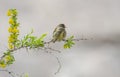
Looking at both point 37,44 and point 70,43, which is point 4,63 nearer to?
point 37,44

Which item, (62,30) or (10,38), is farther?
(62,30)

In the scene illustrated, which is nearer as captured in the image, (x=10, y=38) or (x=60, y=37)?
(x=10, y=38)

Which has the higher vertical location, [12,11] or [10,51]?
[12,11]

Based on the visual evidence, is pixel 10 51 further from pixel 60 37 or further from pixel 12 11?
pixel 60 37

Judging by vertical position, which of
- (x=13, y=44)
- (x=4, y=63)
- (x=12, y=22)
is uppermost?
(x=12, y=22)

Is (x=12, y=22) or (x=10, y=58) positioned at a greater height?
(x=12, y=22)

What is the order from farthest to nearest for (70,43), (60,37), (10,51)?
1. (60,37)
2. (70,43)
3. (10,51)

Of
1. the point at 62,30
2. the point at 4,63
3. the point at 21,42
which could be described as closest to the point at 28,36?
the point at 21,42

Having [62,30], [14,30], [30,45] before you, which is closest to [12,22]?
[14,30]

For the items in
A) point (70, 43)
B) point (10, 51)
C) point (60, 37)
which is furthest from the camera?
point (60, 37)
